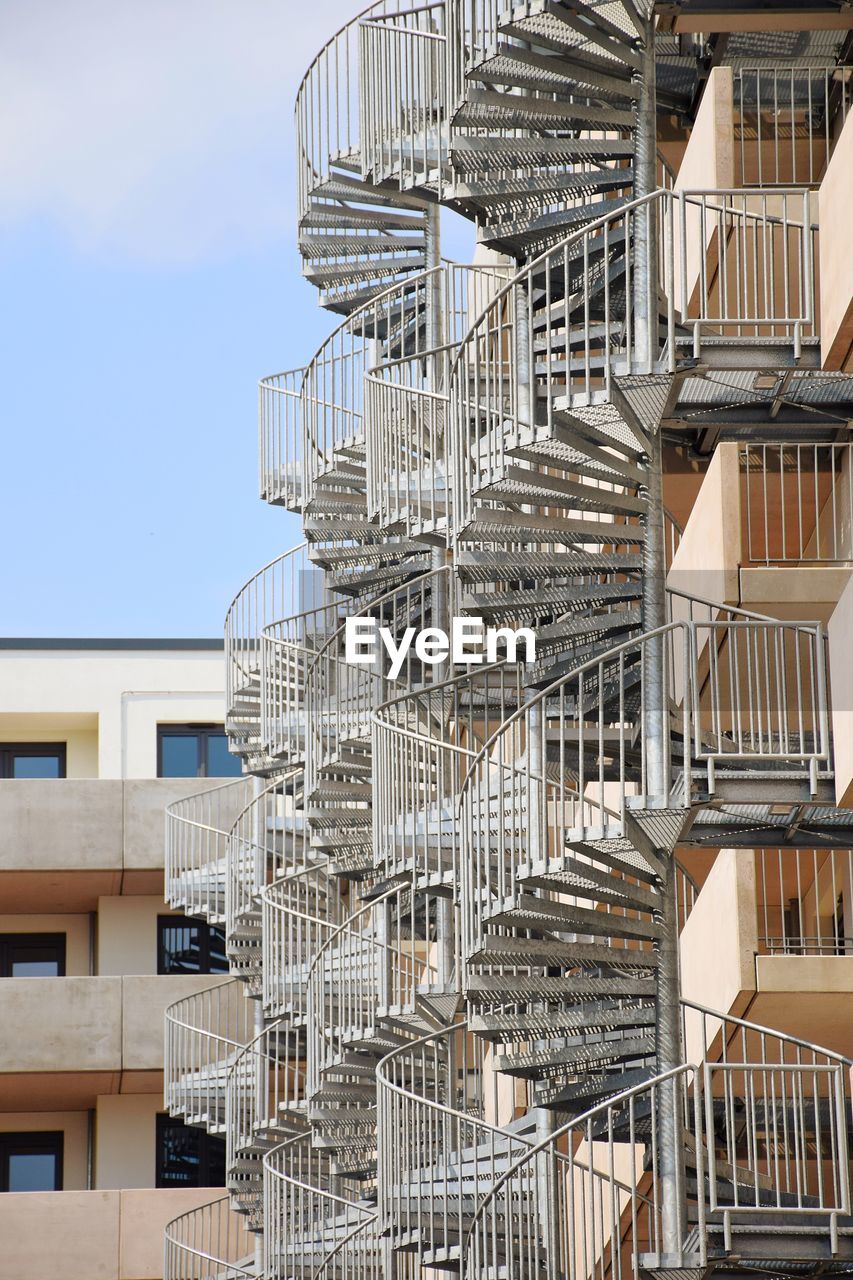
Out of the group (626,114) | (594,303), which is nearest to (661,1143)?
(594,303)

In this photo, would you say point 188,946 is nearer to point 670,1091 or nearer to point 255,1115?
point 255,1115

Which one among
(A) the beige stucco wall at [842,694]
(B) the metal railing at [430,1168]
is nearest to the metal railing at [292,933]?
(B) the metal railing at [430,1168]

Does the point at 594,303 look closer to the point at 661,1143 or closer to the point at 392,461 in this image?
the point at 392,461

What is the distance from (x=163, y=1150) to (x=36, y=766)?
5.94m

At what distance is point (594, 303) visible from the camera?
14.3 meters

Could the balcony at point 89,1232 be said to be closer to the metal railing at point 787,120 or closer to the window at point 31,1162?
the window at point 31,1162

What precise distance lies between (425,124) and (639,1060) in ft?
26.1

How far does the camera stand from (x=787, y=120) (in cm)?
1617

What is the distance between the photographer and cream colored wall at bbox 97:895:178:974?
29.4m

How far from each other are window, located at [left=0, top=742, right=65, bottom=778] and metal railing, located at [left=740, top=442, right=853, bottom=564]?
1628cm

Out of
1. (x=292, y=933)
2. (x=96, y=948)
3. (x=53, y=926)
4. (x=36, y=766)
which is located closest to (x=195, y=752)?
(x=36, y=766)

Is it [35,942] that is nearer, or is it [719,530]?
[719,530]

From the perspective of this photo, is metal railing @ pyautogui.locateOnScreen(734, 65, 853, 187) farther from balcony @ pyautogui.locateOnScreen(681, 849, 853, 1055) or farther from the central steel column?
balcony @ pyautogui.locateOnScreen(681, 849, 853, 1055)

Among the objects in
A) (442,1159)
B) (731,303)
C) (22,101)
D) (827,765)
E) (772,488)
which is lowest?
(442,1159)
